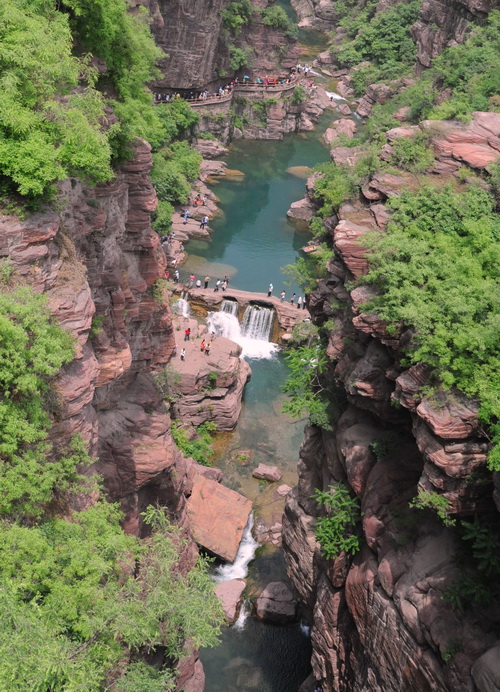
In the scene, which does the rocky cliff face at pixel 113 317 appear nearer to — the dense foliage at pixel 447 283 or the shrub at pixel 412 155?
the dense foliage at pixel 447 283

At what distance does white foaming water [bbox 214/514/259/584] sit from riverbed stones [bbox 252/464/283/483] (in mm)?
2807

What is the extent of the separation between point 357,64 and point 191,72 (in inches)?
1122

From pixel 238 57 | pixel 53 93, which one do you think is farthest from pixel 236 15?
pixel 53 93

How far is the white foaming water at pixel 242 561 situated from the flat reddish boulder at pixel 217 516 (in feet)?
2.16

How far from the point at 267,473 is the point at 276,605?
25.5 feet

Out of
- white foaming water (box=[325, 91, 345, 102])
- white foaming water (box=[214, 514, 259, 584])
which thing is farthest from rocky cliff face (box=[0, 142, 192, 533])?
white foaming water (box=[325, 91, 345, 102])

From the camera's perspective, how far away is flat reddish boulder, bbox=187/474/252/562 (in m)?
27.9

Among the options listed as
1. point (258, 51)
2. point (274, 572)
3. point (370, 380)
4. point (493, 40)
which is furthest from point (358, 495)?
point (258, 51)

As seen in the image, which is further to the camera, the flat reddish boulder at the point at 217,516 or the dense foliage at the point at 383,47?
the dense foliage at the point at 383,47

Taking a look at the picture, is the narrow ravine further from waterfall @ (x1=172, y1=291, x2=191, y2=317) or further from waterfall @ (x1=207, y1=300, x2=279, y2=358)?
waterfall @ (x1=172, y1=291, x2=191, y2=317)

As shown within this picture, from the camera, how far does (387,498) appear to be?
18391 mm

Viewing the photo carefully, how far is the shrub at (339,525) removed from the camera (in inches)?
785

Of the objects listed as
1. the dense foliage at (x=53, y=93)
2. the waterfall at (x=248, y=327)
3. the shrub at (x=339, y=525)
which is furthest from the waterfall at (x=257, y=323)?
the dense foliage at (x=53, y=93)

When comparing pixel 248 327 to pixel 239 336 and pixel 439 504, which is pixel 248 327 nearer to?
pixel 239 336
